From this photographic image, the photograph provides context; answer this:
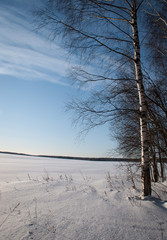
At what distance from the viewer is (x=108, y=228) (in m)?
1.77

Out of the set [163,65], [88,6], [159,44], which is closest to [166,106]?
[163,65]

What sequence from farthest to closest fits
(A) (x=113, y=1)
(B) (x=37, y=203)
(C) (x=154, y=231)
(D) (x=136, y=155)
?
(D) (x=136, y=155), (A) (x=113, y=1), (B) (x=37, y=203), (C) (x=154, y=231)

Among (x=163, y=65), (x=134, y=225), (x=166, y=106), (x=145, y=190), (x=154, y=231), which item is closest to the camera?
(x=154, y=231)

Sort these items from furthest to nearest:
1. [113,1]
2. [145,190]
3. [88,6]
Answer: [113,1] < [88,6] < [145,190]

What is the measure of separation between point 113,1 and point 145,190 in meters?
4.74

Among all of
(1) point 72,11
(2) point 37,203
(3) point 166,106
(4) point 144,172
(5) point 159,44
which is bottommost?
(2) point 37,203

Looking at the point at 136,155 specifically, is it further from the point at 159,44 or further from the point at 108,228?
the point at 108,228

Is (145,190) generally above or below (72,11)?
below

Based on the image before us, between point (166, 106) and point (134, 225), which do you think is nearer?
point (134, 225)

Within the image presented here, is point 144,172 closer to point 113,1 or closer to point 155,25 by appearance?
point 113,1

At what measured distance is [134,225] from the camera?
6.15 feet

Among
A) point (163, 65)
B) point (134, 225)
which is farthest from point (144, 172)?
point (163, 65)

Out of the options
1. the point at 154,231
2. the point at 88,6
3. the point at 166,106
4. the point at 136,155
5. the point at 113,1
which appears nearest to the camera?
the point at 154,231

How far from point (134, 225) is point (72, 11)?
15.1 feet
